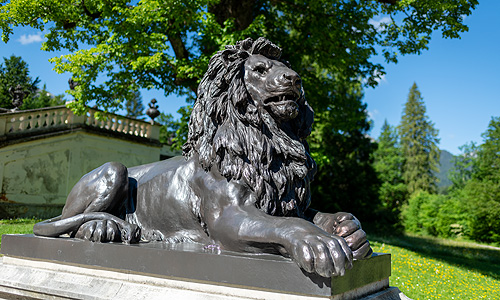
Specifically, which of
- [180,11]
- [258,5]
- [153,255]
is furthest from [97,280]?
A: [258,5]

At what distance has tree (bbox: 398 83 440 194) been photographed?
4534 centimetres

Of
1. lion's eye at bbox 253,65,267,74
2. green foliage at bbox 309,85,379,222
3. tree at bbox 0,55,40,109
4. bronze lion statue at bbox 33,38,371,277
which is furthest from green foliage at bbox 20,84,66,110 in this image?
lion's eye at bbox 253,65,267,74

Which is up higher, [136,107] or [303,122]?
[136,107]

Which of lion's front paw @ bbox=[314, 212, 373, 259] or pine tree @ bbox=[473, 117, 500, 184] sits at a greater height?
pine tree @ bbox=[473, 117, 500, 184]

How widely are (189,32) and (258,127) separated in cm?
1078

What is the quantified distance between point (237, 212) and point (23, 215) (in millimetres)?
14089

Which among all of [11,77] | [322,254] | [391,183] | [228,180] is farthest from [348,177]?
[322,254]

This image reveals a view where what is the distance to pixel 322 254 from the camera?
206 centimetres

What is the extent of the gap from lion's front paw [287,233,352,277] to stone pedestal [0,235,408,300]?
0.07 meters

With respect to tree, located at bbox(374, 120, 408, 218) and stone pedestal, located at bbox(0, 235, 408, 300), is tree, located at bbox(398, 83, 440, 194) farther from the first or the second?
stone pedestal, located at bbox(0, 235, 408, 300)

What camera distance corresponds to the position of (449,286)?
775cm

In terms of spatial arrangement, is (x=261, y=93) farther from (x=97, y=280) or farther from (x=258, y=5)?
(x=258, y=5)

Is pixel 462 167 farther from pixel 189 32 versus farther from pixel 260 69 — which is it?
pixel 260 69

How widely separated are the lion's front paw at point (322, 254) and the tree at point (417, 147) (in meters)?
44.4
